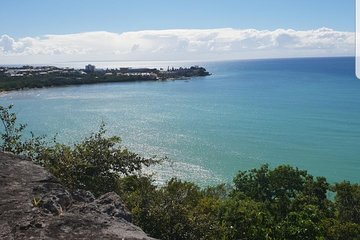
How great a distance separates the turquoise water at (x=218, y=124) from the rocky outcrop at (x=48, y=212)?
1190 inches

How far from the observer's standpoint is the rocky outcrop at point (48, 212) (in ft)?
17.9

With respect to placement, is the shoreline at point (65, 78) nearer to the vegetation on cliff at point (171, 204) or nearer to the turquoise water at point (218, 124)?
the turquoise water at point (218, 124)

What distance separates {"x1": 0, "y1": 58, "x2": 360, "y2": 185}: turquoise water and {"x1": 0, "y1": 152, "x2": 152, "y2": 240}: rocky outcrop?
99.2 feet

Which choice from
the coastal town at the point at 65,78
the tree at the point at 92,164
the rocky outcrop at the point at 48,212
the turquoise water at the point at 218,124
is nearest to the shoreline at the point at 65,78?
the coastal town at the point at 65,78

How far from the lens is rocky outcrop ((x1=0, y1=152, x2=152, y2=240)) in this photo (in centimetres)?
545

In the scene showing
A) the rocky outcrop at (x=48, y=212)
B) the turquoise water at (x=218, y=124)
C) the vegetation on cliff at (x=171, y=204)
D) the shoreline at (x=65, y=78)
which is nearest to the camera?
the rocky outcrop at (x=48, y=212)

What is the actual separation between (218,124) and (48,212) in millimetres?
60197

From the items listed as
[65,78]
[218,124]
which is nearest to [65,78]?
[65,78]

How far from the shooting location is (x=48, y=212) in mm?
6016

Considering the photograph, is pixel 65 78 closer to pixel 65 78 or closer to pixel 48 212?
pixel 65 78

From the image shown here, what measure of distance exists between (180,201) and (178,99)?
81723 millimetres

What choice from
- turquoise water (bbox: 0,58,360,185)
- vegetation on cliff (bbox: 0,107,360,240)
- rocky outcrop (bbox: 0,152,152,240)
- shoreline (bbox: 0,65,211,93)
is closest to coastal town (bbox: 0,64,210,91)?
shoreline (bbox: 0,65,211,93)

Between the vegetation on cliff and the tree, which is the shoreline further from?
the tree

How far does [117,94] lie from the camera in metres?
108
